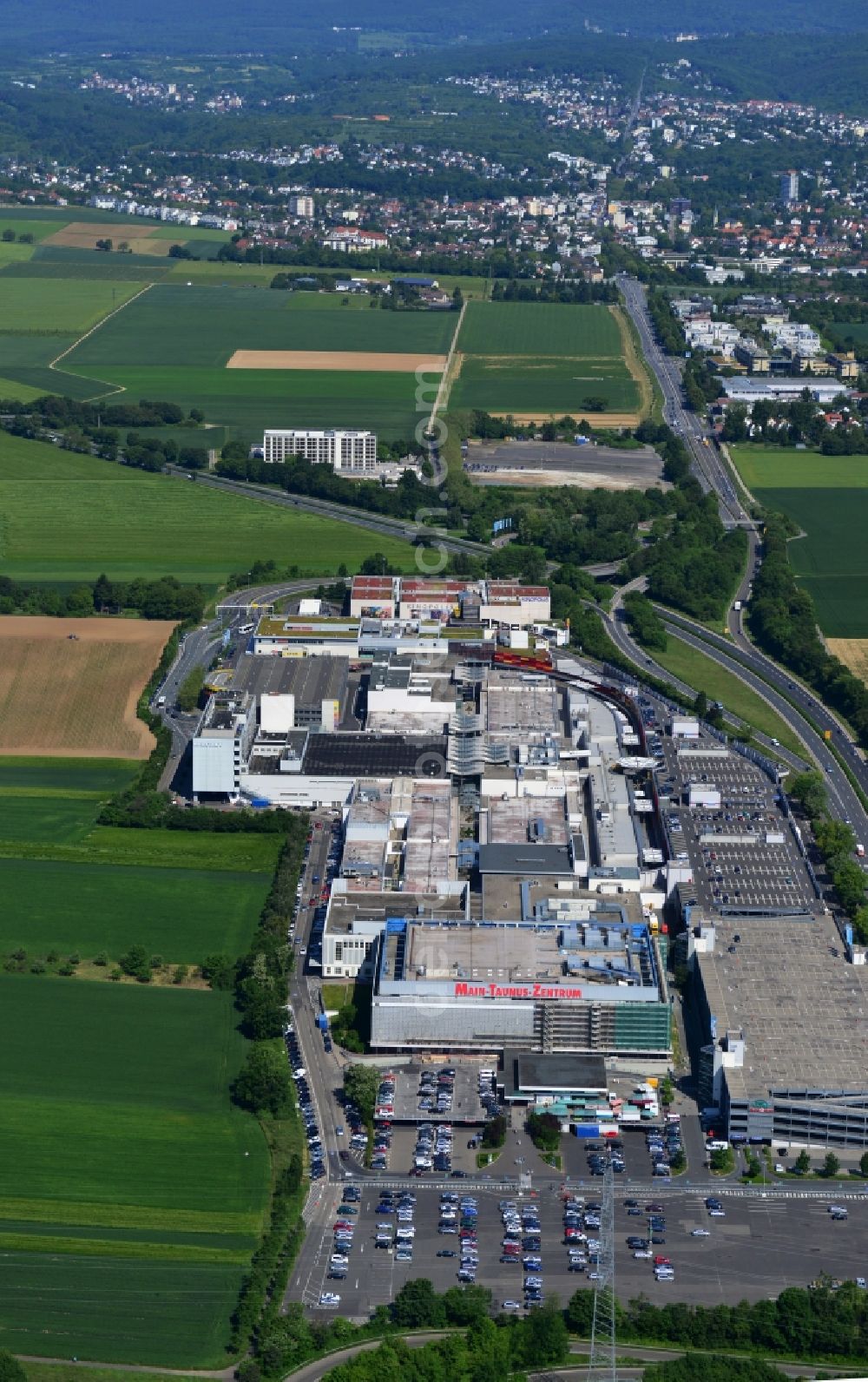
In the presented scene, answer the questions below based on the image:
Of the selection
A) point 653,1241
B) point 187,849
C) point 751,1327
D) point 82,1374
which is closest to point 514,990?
point 653,1241

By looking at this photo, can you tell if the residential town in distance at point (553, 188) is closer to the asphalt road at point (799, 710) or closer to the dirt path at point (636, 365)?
the dirt path at point (636, 365)

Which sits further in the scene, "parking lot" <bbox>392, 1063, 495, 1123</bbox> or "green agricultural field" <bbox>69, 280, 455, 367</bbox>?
"green agricultural field" <bbox>69, 280, 455, 367</bbox>

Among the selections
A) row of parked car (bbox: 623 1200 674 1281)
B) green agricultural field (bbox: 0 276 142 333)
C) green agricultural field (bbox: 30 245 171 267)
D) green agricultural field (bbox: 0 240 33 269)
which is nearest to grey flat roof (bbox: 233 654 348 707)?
row of parked car (bbox: 623 1200 674 1281)

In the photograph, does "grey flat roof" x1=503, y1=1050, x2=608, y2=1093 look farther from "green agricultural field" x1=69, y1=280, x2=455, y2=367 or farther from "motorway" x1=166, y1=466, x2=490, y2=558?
"green agricultural field" x1=69, y1=280, x2=455, y2=367

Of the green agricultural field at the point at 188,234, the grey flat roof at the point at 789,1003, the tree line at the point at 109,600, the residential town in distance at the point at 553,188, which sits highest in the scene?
the residential town in distance at the point at 553,188

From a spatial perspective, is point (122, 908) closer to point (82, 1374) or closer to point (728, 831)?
point (728, 831)

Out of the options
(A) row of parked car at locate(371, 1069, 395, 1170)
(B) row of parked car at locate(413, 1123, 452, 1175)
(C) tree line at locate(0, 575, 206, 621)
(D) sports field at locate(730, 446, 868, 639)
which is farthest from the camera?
(D) sports field at locate(730, 446, 868, 639)

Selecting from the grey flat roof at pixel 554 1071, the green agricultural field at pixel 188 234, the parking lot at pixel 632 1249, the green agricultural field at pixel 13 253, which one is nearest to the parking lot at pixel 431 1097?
the grey flat roof at pixel 554 1071

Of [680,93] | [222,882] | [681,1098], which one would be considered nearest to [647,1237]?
[681,1098]
